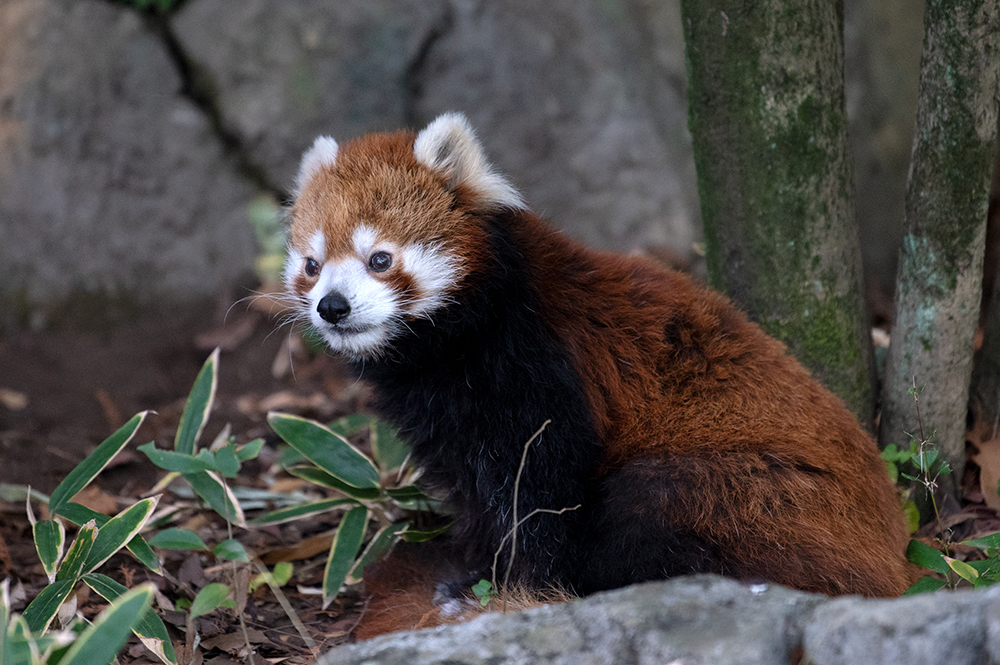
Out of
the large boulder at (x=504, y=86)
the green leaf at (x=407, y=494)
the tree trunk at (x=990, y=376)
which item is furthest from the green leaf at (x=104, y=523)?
the tree trunk at (x=990, y=376)

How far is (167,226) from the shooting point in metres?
4.88

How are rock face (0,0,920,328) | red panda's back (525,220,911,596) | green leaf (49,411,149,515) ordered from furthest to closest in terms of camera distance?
rock face (0,0,920,328) < green leaf (49,411,149,515) < red panda's back (525,220,911,596)

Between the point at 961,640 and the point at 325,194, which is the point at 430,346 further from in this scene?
the point at 961,640

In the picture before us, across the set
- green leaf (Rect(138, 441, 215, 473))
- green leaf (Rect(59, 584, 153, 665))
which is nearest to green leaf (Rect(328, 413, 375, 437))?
green leaf (Rect(138, 441, 215, 473))

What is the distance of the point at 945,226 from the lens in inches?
107

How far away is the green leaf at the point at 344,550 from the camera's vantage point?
287cm

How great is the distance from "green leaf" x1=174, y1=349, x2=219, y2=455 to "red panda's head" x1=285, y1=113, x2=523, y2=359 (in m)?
0.64

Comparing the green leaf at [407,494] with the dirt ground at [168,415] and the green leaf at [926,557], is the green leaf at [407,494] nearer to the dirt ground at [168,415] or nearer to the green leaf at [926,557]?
the dirt ground at [168,415]

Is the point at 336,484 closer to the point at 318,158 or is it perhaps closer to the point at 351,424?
the point at 351,424

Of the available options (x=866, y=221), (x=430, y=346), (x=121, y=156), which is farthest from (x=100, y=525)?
(x=866, y=221)

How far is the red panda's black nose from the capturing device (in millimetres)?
2426

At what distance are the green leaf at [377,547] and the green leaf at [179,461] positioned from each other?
63cm

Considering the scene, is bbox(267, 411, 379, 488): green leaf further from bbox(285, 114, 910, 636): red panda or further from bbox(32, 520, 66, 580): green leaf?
bbox(32, 520, 66, 580): green leaf

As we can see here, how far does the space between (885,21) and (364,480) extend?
3.92m
